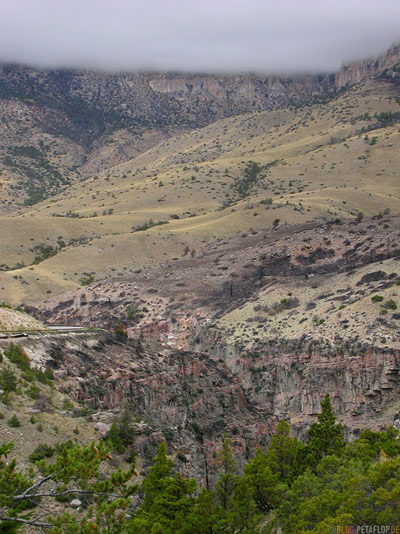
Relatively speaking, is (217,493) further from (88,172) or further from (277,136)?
(88,172)

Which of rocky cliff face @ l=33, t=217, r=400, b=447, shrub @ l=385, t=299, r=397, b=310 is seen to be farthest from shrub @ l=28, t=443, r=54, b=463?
shrub @ l=385, t=299, r=397, b=310

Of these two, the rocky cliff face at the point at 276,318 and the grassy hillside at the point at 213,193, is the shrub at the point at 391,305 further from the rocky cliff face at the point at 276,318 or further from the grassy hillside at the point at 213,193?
the grassy hillside at the point at 213,193

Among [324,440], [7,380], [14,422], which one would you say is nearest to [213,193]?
[324,440]

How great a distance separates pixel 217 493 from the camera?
89.1 ft

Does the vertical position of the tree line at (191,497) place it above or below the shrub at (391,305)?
above

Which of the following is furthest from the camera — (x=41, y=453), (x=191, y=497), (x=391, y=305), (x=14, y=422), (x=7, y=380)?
(x=391, y=305)

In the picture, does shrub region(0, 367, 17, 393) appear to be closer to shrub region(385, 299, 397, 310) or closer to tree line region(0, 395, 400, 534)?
tree line region(0, 395, 400, 534)

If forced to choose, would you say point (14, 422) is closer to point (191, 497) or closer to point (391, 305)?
point (191, 497)

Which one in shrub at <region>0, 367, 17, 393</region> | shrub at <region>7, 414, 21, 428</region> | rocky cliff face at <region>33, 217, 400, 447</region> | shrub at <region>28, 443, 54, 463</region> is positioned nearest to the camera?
shrub at <region>28, 443, 54, 463</region>

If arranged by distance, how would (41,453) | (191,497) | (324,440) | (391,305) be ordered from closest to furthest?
(41,453)
(191,497)
(324,440)
(391,305)

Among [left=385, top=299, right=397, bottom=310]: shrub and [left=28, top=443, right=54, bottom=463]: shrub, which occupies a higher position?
[left=28, top=443, right=54, bottom=463]: shrub

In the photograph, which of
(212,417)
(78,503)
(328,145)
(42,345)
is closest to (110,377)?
(42,345)

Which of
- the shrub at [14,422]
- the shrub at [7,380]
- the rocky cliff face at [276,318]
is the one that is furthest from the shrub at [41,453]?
the rocky cliff face at [276,318]

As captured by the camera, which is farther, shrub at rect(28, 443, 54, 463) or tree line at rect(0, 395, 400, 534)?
shrub at rect(28, 443, 54, 463)
